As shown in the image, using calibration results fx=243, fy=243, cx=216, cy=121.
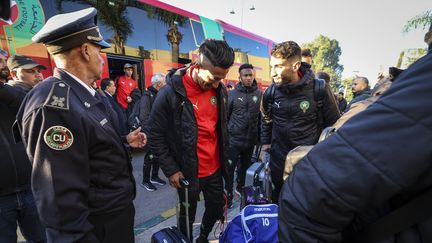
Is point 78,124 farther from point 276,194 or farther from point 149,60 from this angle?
point 149,60

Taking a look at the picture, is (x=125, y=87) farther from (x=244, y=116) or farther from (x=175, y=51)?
(x=244, y=116)

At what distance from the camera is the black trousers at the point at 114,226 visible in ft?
4.39

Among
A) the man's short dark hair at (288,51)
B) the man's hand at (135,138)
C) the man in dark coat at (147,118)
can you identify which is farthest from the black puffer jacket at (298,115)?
the man in dark coat at (147,118)

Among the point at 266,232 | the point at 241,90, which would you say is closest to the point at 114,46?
the point at 241,90

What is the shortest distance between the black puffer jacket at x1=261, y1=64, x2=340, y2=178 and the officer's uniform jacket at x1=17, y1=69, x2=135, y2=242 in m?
1.91

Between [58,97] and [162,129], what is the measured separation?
1173 mm

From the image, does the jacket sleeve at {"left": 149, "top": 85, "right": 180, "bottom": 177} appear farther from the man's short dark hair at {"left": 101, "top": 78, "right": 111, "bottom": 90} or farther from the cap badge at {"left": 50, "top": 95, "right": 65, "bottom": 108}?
the man's short dark hair at {"left": 101, "top": 78, "right": 111, "bottom": 90}

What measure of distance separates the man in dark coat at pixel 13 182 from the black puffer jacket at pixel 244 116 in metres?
2.75

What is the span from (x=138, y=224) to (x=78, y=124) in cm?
244

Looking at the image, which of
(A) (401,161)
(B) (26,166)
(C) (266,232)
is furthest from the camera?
(B) (26,166)

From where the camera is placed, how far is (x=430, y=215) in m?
0.64

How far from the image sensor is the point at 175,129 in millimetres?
2279

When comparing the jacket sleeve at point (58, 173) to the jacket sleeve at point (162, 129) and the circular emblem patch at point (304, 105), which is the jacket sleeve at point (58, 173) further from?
the circular emblem patch at point (304, 105)

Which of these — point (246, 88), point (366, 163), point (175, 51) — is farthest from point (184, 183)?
point (175, 51)
